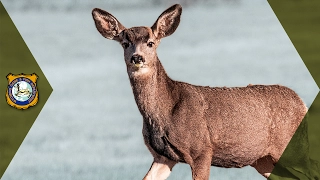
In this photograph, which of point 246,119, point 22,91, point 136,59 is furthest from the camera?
point 22,91

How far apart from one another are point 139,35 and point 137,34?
0.10 feet

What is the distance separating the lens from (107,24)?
1104cm

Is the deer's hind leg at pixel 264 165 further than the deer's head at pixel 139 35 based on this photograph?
Yes

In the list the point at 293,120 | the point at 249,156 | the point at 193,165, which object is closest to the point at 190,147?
the point at 193,165

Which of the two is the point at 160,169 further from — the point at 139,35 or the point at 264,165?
the point at 139,35

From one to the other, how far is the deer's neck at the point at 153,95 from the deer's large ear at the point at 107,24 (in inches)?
24.4

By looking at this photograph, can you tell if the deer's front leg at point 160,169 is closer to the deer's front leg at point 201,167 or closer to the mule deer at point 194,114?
the mule deer at point 194,114

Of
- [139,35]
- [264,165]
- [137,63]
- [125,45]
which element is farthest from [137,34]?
[264,165]

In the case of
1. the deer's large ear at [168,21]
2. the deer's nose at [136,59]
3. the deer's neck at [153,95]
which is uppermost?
the deer's large ear at [168,21]

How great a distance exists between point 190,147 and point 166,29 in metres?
1.43

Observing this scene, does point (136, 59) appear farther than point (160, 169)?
No

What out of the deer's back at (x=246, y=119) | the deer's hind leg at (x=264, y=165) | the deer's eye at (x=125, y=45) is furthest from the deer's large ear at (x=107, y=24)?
the deer's hind leg at (x=264, y=165)

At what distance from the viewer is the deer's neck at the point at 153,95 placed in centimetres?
1063

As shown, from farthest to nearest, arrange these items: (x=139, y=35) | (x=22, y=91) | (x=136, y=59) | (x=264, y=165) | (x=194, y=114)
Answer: (x=22, y=91) → (x=264, y=165) → (x=194, y=114) → (x=139, y=35) → (x=136, y=59)
